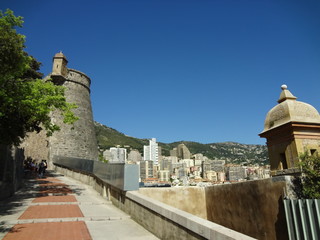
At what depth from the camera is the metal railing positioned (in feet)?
16.3

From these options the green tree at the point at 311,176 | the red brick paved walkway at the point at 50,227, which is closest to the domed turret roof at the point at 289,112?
the green tree at the point at 311,176

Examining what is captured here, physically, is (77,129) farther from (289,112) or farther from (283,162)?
(289,112)

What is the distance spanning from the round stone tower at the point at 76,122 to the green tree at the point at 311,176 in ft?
106

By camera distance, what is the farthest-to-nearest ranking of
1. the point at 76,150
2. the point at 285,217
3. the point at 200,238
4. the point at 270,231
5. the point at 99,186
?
1. the point at 76,150
2. the point at 99,186
3. the point at 270,231
4. the point at 285,217
5. the point at 200,238

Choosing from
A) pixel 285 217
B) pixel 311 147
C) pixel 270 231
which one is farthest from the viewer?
pixel 311 147

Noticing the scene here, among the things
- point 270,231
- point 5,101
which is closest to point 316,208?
point 270,231

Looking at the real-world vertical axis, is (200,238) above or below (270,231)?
above

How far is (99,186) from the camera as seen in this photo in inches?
475

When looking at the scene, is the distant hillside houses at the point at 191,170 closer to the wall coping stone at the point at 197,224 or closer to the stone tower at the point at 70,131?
the stone tower at the point at 70,131

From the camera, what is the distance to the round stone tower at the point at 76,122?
3450cm

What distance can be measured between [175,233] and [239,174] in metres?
126

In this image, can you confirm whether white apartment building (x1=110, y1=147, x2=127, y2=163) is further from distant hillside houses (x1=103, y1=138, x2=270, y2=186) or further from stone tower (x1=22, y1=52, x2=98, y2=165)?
stone tower (x1=22, y1=52, x2=98, y2=165)

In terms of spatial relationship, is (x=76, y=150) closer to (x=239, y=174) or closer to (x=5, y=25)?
(x=5, y=25)

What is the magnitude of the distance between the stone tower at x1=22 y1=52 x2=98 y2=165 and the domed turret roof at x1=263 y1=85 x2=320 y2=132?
27899mm
